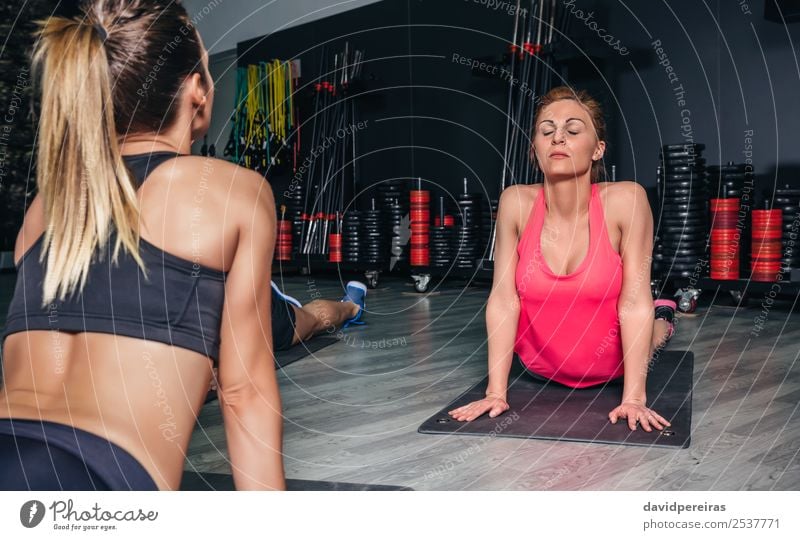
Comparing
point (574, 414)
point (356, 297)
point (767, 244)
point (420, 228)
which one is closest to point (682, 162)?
point (767, 244)

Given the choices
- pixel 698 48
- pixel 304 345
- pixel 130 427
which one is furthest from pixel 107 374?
pixel 698 48

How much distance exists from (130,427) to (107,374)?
0.21 feet

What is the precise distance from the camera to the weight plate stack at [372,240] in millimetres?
5879

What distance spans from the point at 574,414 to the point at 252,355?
131 centimetres

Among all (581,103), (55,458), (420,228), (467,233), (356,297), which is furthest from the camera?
(420,228)

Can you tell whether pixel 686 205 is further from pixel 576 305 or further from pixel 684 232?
pixel 576 305

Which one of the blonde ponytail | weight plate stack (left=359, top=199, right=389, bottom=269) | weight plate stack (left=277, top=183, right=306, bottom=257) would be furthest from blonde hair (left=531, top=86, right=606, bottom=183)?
weight plate stack (left=277, top=183, right=306, bottom=257)

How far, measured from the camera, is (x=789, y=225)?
4.07 meters

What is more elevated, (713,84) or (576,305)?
(713,84)

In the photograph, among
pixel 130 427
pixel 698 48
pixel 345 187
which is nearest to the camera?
pixel 130 427

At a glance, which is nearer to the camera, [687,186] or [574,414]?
[574,414]
